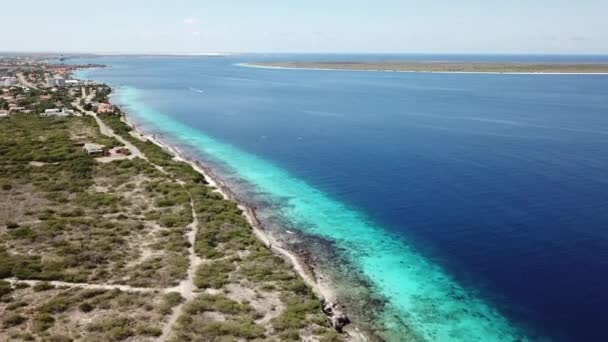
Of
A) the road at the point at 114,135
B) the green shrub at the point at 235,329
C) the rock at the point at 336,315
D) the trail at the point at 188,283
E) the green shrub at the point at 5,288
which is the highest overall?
the green shrub at the point at 5,288

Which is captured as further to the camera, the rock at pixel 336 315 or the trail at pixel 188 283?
the rock at pixel 336 315

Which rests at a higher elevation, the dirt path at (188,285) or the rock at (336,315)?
the dirt path at (188,285)

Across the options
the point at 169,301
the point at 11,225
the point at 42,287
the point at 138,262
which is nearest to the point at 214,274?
the point at 169,301

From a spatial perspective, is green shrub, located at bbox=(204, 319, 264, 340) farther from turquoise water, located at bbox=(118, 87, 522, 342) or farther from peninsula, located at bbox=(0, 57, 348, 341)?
turquoise water, located at bbox=(118, 87, 522, 342)

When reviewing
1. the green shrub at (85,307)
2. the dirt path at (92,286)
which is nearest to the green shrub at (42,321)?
the green shrub at (85,307)

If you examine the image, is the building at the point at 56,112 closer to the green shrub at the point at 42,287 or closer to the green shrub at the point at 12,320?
the green shrub at the point at 42,287

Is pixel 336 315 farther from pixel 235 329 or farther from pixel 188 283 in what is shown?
pixel 188 283

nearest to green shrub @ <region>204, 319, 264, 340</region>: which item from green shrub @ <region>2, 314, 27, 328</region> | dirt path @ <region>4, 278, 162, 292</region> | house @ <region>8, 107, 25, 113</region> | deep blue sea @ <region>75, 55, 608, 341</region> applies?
dirt path @ <region>4, 278, 162, 292</region>
